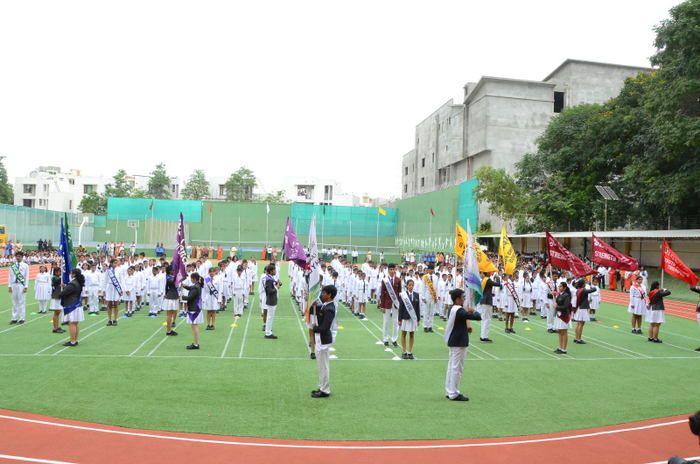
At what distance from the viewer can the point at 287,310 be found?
22.8m

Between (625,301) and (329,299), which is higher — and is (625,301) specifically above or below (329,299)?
below

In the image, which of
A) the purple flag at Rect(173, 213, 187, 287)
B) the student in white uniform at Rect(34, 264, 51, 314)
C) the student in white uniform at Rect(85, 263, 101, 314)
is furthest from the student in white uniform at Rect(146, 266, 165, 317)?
the purple flag at Rect(173, 213, 187, 287)

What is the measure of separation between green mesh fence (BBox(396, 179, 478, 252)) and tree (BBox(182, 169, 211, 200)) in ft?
130

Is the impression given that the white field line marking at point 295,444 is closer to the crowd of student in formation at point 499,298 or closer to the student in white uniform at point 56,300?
the crowd of student in formation at point 499,298

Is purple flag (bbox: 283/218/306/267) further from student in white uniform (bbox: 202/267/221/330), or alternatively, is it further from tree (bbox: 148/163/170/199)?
tree (bbox: 148/163/170/199)

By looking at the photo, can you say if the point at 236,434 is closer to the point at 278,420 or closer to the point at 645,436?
the point at 278,420

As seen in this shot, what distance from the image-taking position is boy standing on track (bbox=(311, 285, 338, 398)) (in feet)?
33.1

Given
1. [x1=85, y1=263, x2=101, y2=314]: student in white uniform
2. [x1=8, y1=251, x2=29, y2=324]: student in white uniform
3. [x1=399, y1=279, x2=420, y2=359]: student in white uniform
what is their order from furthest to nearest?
[x1=85, y1=263, x2=101, y2=314]: student in white uniform
[x1=8, y1=251, x2=29, y2=324]: student in white uniform
[x1=399, y1=279, x2=420, y2=359]: student in white uniform

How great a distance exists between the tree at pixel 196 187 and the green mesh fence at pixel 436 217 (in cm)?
3948

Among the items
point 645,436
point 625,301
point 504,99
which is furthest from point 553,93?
point 645,436

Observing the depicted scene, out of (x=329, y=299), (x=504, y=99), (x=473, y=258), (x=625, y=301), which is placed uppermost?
(x=504, y=99)

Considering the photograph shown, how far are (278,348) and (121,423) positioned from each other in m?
6.43

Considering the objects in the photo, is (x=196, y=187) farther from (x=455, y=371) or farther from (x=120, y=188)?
(x=455, y=371)

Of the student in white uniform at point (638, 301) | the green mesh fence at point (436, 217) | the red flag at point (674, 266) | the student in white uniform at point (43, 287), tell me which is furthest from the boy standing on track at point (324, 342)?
the green mesh fence at point (436, 217)
